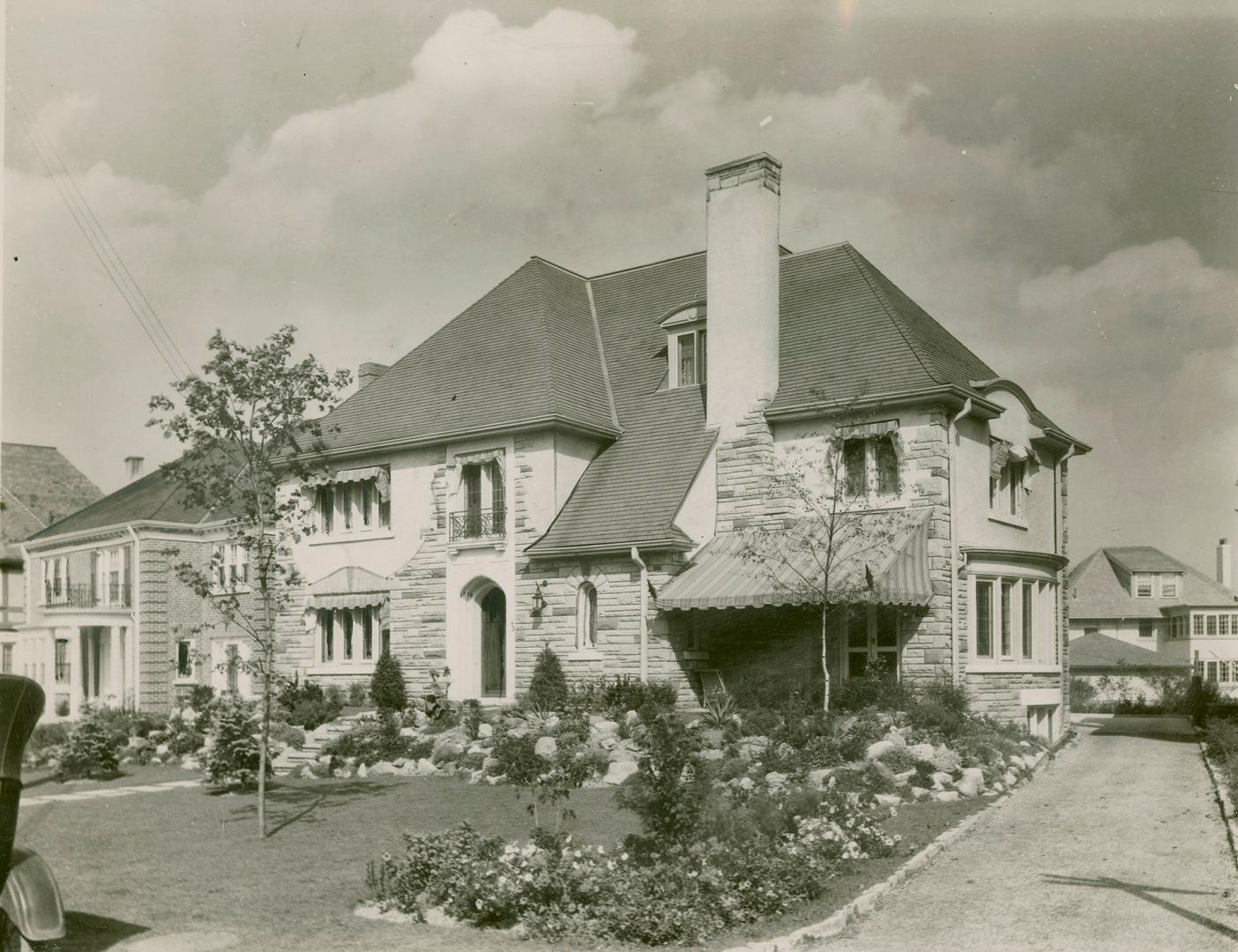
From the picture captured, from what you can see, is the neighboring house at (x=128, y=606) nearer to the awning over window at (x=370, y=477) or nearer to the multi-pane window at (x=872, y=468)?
the awning over window at (x=370, y=477)

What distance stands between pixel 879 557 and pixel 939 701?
262 cm

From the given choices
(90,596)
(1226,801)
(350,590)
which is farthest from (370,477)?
(1226,801)

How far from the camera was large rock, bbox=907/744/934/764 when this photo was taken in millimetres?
16188

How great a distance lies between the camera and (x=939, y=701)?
758 inches

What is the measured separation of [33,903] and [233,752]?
1139cm

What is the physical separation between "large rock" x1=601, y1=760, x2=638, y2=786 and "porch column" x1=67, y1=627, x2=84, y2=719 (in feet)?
90.1

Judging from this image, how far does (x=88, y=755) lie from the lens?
20.6 m

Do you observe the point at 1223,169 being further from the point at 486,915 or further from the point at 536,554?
the point at 536,554

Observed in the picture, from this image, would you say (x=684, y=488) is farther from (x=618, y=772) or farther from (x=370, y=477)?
(x=370, y=477)

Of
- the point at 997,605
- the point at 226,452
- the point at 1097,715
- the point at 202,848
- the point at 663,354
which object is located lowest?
the point at 1097,715

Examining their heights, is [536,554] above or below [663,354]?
below

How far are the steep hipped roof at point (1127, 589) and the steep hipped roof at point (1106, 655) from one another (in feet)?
18.9

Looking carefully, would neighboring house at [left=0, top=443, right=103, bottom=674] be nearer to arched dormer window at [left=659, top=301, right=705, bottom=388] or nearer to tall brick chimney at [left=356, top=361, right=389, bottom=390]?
tall brick chimney at [left=356, top=361, right=389, bottom=390]

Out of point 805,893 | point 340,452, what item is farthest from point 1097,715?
point 805,893
